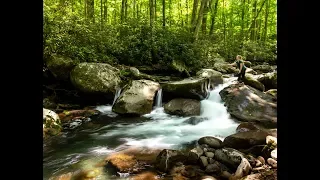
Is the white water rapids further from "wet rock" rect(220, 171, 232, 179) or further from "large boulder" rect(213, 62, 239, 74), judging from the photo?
"large boulder" rect(213, 62, 239, 74)

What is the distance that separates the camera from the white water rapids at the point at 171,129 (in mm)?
8133

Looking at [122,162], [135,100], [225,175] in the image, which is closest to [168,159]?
[122,162]

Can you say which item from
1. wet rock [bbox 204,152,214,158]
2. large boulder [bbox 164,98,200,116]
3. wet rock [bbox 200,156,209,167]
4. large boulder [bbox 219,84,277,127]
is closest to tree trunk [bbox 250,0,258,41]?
large boulder [bbox 219,84,277,127]

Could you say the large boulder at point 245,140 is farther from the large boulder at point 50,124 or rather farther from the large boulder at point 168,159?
the large boulder at point 50,124

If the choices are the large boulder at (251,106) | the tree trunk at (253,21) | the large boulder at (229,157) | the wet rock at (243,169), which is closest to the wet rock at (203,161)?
the large boulder at (229,157)

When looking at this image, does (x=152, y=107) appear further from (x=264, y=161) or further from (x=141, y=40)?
(x=264, y=161)

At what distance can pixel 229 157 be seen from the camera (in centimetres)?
568

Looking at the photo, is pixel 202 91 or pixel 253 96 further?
pixel 202 91

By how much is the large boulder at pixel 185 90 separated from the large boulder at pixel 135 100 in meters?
0.63

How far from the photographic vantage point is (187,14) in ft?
82.5

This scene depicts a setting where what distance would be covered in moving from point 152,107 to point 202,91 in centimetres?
222

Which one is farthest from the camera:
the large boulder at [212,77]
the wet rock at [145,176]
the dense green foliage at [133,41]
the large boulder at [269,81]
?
the large boulder at [212,77]
